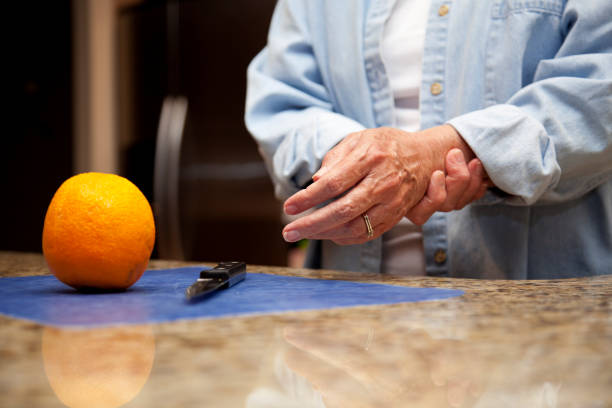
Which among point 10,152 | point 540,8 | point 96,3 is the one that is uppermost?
point 96,3

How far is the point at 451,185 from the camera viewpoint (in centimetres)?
85

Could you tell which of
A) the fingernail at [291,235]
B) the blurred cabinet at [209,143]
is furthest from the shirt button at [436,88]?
the blurred cabinet at [209,143]

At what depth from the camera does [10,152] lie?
2.89 m

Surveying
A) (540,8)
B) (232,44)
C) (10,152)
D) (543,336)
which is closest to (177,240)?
(232,44)

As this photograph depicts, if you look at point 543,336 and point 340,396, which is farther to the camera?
point 543,336

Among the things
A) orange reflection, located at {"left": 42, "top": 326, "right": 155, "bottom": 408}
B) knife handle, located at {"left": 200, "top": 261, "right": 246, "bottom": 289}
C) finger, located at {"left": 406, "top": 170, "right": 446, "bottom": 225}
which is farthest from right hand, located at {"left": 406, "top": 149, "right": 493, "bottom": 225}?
orange reflection, located at {"left": 42, "top": 326, "right": 155, "bottom": 408}

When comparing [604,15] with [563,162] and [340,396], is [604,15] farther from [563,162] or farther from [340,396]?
[340,396]

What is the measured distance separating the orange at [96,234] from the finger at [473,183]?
0.46 metres

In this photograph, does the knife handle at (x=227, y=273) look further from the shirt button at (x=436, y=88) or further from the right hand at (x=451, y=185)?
the shirt button at (x=436, y=88)

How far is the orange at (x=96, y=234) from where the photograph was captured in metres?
0.59

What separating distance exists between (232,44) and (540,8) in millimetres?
1530

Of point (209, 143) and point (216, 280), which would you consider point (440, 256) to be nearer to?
point (216, 280)

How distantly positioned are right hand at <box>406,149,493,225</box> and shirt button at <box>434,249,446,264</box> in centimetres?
13

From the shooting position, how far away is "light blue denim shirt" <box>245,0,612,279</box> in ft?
2.81
